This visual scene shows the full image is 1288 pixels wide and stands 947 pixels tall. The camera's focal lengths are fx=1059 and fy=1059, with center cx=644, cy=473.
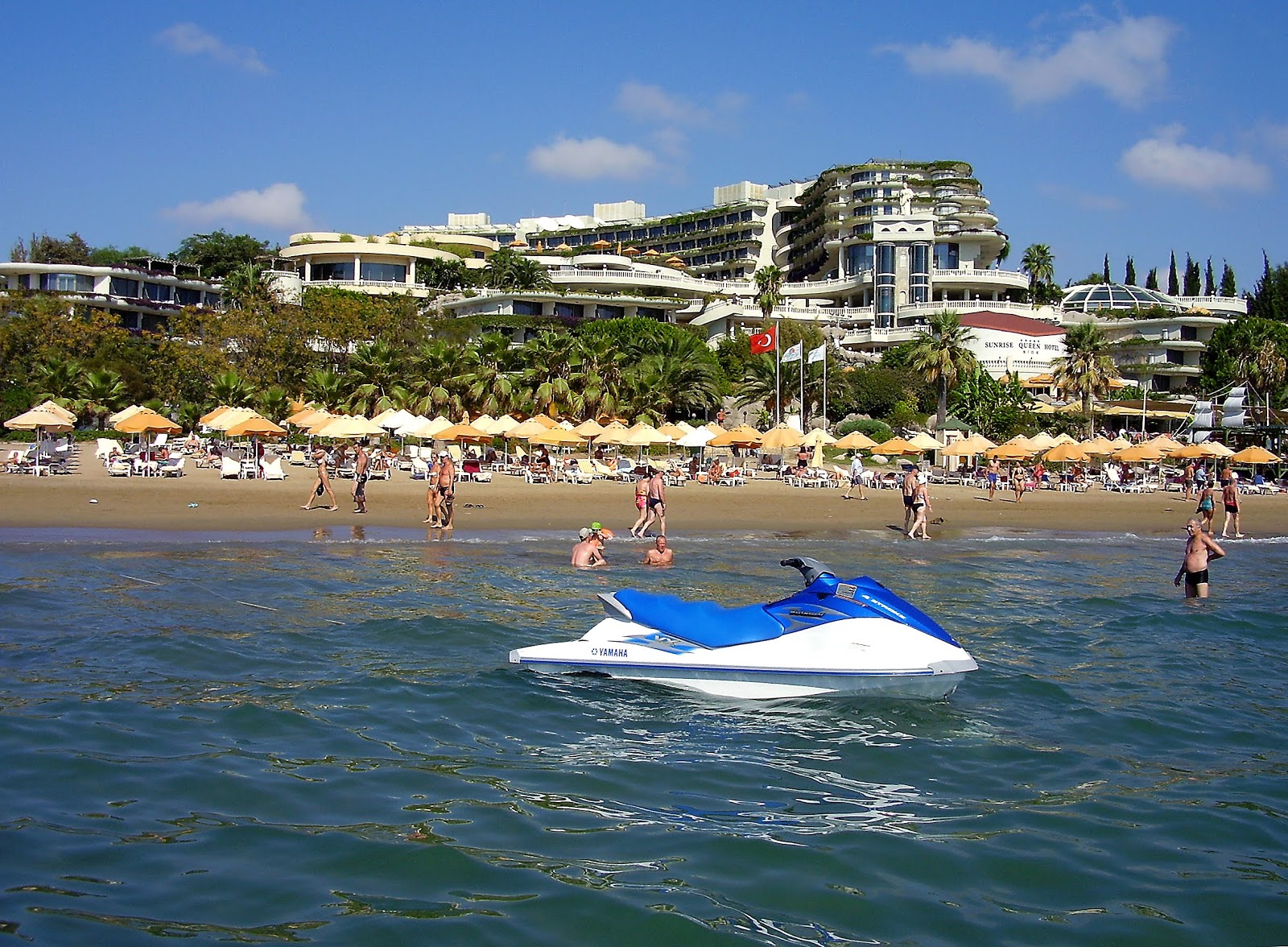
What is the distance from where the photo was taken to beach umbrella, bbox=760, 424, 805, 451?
3856cm

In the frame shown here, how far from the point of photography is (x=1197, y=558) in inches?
566

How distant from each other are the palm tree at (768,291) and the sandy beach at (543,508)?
122 ft

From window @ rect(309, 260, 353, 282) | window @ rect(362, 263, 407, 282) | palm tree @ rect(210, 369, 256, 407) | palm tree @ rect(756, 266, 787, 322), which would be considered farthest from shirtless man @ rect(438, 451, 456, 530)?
window @ rect(309, 260, 353, 282)

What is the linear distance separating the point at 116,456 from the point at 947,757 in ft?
99.3

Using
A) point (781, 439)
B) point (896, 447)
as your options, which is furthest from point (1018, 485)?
point (781, 439)

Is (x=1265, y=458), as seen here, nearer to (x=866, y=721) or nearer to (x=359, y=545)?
(x=359, y=545)

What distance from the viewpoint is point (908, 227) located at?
78.7 meters

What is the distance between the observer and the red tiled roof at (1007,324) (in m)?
68.8

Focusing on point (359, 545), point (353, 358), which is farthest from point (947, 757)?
point (353, 358)

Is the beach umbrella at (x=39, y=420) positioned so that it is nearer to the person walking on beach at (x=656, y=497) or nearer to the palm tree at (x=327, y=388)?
the palm tree at (x=327, y=388)

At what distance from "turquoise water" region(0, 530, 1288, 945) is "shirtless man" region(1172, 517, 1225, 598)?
199 centimetres

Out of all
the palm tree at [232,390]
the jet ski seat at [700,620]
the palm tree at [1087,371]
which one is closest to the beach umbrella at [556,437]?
the palm tree at [232,390]

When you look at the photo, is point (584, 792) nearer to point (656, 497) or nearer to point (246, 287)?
point (656, 497)

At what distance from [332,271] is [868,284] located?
42.5 m
